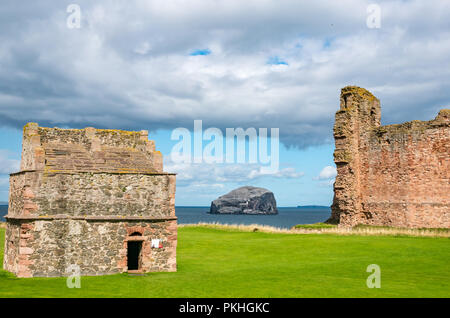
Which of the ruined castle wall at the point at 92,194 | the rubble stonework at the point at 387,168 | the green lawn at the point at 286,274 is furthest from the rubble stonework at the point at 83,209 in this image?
the rubble stonework at the point at 387,168

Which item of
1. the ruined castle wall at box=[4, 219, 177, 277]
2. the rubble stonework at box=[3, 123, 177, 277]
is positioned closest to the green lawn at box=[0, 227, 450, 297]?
the ruined castle wall at box=[4, 219, 177, 277]

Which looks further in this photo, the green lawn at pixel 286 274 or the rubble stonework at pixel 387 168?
the rubble stonework at pixel 387 168

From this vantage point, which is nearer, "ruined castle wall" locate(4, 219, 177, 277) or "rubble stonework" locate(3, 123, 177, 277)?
"ruined castle wall" locate(4, 219, 177, 277)

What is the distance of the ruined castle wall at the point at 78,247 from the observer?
1947 cm

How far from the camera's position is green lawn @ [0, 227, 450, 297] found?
1585cm

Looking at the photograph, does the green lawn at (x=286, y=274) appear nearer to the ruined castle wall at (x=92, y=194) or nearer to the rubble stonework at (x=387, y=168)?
the ruined castle wall at (x=92, y=194)

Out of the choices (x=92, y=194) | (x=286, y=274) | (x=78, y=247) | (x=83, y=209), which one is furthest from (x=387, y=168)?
(x=78, y=247)

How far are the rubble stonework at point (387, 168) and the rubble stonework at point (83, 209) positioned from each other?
22.8 meters

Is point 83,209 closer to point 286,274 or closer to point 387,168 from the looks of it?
point 286,274

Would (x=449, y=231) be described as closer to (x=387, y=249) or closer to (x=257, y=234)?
(x=387, y=249)

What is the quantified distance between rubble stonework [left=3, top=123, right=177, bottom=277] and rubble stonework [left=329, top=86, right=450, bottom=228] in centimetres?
2279

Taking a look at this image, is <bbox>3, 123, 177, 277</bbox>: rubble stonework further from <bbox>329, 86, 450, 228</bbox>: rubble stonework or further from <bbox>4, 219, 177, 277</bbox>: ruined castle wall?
<bbox>329, 86, 450, 228</bbox>: rubble stonework

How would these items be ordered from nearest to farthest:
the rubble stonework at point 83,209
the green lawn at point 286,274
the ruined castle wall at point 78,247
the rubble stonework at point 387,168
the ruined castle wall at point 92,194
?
the green lawn at point 286,274 < the ruined castle wall at point 78,247 < the rubble stonework at point 83,209 < the ruined castle wall at point 92,194 < the rubble stonework at point 387,168
